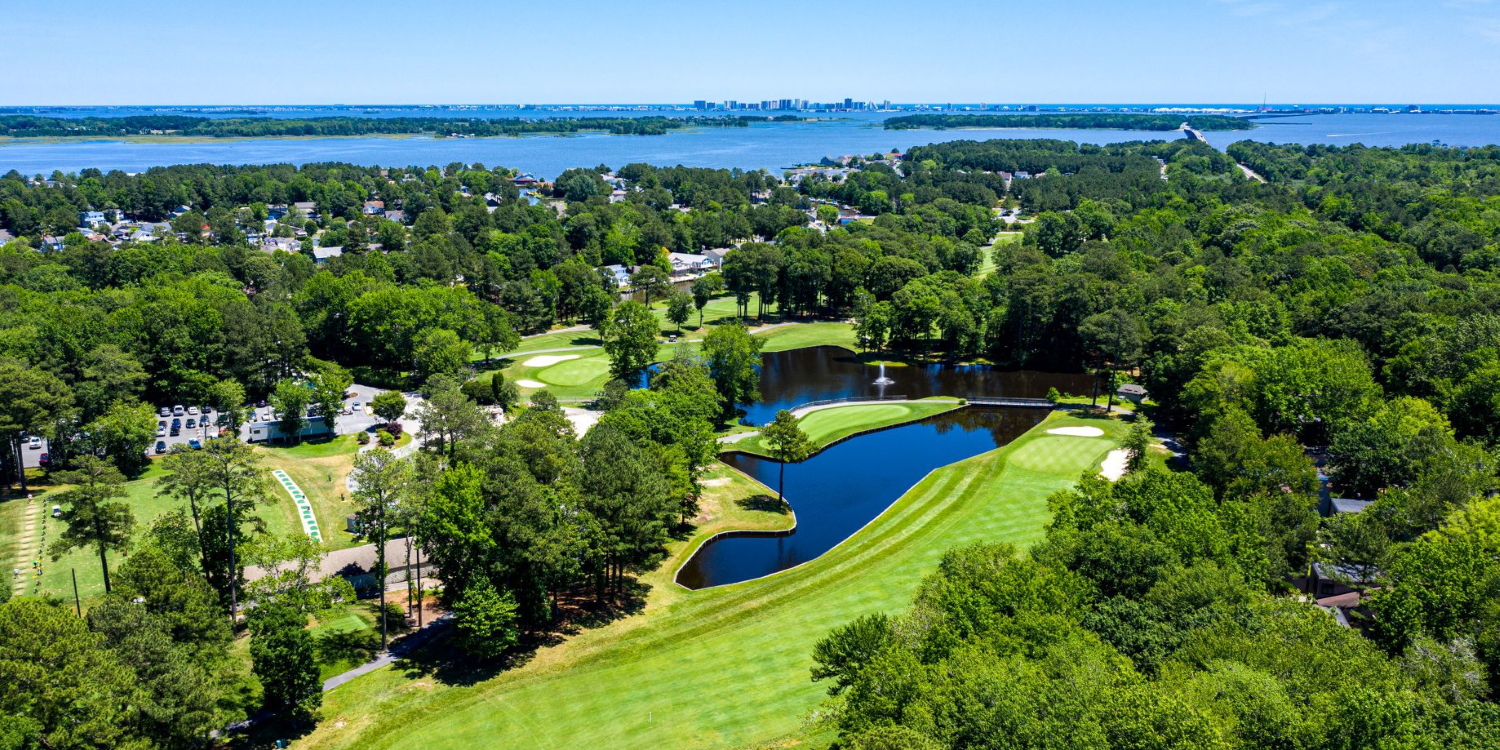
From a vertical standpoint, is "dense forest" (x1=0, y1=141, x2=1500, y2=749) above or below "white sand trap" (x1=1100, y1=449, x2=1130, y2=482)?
above

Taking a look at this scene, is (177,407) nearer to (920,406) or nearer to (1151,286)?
(920,406)

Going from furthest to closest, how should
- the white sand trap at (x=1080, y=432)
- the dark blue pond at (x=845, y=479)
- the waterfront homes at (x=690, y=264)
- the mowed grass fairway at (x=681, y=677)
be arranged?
the waterfront homes at (x=690, y=264), the white sand trap at (x=1080, y=432), the dark blue pond at (x=845, y=479), the mowed grass fairway at (x=681, y=677)

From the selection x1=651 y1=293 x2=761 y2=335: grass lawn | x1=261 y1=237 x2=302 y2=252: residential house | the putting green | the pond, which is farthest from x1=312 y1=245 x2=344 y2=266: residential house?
the pond

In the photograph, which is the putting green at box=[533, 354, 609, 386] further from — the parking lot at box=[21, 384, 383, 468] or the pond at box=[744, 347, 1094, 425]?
the pond at box=[744, 347, 1094, 425]

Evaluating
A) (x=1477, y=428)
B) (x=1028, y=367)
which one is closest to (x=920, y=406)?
(x=1028, y=367)

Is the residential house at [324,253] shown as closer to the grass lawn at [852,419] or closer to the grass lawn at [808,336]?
the grass lawn at [808,336]

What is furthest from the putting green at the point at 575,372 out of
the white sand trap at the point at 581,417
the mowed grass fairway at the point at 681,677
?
the mowed grass fairway at the point at 681,677
